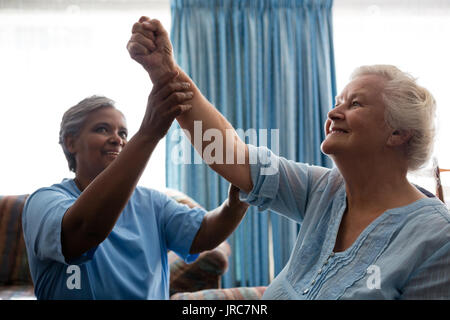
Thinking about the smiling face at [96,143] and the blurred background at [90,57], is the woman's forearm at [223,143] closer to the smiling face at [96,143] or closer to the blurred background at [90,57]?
the smiling face at [96,143]

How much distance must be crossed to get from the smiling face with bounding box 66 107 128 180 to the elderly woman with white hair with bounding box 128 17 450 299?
0.26 meters

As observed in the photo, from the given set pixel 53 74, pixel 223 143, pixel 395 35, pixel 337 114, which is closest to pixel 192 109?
pixel 223 143

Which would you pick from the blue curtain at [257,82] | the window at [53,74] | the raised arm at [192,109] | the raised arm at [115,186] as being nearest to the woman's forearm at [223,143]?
the raised arm at [192,109]

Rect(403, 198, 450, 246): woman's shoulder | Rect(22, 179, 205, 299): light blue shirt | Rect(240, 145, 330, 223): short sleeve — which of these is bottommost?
Rect(22, 179, 205, 299): light blue shirt

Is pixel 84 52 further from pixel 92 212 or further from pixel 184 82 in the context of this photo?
pixel 92 212

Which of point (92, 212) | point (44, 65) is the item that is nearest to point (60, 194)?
point (92, 212)

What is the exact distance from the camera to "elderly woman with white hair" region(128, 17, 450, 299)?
2.94 ft

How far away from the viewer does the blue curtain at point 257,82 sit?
289 cm

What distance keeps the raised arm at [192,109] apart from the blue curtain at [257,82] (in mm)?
1794

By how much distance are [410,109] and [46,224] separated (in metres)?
0.93

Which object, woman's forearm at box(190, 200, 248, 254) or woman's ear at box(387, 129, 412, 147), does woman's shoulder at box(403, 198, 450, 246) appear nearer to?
woman's ear at box(387, 129, 412, 147)

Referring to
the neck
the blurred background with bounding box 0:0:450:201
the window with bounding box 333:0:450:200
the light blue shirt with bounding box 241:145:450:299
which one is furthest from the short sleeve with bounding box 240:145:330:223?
the window with bounding box 333:0:450:200

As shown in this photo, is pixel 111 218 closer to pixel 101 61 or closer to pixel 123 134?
pixel 123 134

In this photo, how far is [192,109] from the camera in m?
1.06
